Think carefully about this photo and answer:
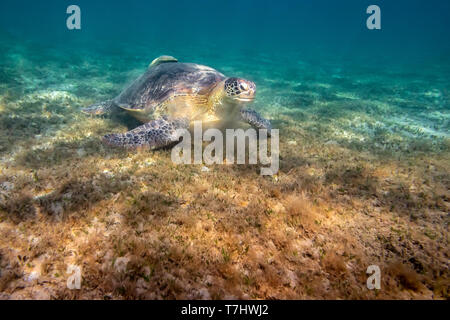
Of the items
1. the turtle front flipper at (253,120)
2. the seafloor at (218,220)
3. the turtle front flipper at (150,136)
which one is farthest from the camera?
the turtle front flipper at (253,120)

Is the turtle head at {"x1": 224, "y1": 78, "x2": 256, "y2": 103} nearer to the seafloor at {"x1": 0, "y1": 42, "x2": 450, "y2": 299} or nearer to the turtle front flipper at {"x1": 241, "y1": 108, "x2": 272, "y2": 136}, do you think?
the turtle front flipper at {"x1": 241, "y1": 108, "x2": 272, "y2": 136}

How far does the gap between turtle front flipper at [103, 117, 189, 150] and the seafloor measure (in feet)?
0.77

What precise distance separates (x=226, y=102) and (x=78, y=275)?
193 inches

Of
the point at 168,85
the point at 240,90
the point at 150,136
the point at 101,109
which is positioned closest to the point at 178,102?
the point at 168,85

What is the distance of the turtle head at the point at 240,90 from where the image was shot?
17.7ft

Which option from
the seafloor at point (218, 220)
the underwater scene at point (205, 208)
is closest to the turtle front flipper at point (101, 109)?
the underwater scene at point (205, 208)

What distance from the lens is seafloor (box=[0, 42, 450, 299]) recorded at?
2.47 meters

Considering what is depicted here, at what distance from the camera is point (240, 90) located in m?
5.40

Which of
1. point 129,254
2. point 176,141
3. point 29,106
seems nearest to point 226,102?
point 176,141

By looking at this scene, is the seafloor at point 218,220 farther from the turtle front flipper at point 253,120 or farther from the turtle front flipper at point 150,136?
the turtle front flipper at point 253,120

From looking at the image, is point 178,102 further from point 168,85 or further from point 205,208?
point 205,208

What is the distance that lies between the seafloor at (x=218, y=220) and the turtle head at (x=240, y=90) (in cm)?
178

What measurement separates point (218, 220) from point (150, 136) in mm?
3190
